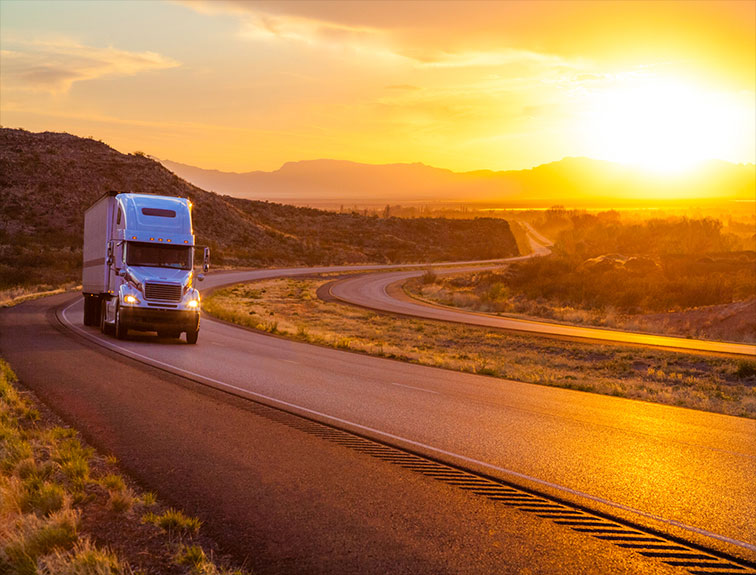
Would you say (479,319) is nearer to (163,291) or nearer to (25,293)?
(163,291)

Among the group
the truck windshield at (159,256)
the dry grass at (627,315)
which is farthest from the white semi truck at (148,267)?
the dry grass at (627,315)

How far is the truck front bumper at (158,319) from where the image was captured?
2019cm

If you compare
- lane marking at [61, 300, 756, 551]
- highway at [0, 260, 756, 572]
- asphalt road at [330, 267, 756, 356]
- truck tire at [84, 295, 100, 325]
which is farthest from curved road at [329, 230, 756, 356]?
lane marking at [61, 300, 756, 551]

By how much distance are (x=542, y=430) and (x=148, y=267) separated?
1403 cm

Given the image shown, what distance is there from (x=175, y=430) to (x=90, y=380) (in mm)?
4916

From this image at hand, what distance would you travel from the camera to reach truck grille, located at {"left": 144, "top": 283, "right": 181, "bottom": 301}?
2020 cm

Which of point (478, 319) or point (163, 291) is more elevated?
point (163, 291)

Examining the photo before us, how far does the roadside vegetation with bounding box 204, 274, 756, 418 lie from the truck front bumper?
18.0 ft

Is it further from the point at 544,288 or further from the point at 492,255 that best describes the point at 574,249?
the point at 544,288

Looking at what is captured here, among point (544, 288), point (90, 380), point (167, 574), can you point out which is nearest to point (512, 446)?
point (167, 574)

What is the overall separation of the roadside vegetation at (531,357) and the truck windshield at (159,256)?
19.6 ft

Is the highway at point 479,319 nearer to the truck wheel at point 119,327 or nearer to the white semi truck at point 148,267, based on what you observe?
the white semi truck at point 148,267

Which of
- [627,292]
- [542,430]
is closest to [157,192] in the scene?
[627,292]

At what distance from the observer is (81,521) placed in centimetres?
666
